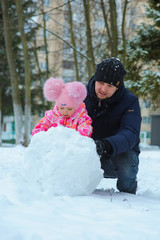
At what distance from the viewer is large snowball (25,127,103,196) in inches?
82.6

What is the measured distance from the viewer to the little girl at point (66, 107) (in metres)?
2.62

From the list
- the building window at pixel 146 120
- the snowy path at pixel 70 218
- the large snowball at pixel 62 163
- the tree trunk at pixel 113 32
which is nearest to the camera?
the snowy path at pixel 70 218

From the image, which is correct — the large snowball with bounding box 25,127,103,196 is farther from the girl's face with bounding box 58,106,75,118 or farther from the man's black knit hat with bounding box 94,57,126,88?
the man's black knit hat with bounding box 94,57,126,88

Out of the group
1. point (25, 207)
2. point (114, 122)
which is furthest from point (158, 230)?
point (114, 122)

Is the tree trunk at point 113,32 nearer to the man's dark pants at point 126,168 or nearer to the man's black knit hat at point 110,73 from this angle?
the man's black knit hat at point 110,73

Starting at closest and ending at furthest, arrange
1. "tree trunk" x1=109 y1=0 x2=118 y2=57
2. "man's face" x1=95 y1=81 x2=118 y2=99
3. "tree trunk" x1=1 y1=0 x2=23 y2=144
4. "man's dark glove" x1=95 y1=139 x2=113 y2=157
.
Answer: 1. "man's dark glove" x1=95 y1=139 x2=113 y2=157
2. "man's face" x1=95 y1=81 x2=118 y2=99
3. "tree trunk" x1=109 y1=0 x2=118 y2=57
4. "tree trunk" x1=1 y1=0 x2=23 y2=144

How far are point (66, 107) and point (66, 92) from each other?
0.16 m

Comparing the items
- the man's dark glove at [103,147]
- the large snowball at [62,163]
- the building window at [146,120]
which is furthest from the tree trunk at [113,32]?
the building window at [146,120]

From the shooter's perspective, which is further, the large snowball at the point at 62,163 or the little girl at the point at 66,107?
the little girl at the point at 66,107

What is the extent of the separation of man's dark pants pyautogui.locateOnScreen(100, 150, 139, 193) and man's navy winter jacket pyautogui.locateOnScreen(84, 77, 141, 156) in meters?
0.12

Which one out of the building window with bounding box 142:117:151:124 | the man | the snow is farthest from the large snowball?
the building window with bounding box 142:117:151:124

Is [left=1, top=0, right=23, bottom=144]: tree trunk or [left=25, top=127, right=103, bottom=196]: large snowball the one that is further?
[left=1, top=0, right=23, bottom=144]: tree trunk

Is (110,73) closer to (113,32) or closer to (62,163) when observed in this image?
(62,163)

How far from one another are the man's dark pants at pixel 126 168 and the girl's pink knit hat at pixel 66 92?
0.71 meters
